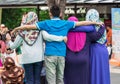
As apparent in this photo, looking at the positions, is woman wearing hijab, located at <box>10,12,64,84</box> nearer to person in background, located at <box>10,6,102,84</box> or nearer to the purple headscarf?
person in background, located at <box>10,6,102,84</box>

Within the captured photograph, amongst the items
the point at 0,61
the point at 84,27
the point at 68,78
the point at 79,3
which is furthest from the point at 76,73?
the point at 79,3

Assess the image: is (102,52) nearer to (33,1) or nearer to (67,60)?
(67,60)

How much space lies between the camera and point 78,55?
7652 millimetres

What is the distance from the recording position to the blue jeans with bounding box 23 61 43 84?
24.6ft

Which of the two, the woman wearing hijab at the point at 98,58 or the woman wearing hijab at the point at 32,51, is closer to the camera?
the woman wearing hijab at the point at 32,51

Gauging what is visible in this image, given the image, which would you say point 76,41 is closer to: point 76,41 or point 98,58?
point 76,41

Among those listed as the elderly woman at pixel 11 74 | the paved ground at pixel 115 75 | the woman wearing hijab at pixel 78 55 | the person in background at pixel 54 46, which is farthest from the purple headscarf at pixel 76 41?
the paved ground at pixel 115 75

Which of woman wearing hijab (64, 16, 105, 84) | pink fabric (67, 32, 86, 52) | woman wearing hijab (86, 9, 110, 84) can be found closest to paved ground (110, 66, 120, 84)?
woman wearing hijab (86, 9, 110, 84)

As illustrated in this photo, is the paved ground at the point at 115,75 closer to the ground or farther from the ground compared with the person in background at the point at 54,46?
closer to the ground

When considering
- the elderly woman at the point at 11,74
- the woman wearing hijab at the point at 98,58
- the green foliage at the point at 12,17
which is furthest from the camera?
the green foliage at the point at 12,17

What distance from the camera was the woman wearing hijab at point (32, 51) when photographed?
7414 millimetres

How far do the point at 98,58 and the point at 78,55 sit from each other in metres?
0.45

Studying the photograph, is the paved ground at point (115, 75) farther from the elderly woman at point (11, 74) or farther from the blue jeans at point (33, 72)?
the elderly woman at point (11, 74)

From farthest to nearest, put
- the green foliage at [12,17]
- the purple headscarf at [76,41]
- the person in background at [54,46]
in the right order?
the green foliage at [12,17]
the purple headscarf at [76,41]
the person in background at [54,46]
